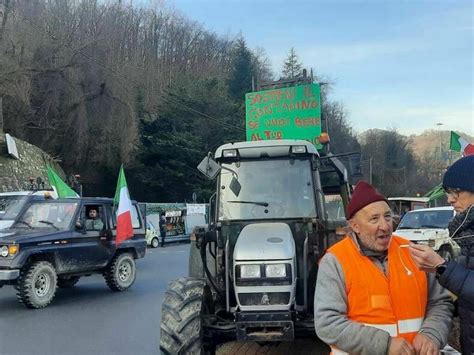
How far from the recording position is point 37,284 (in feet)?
33.4

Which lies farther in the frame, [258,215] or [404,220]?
[404,220]

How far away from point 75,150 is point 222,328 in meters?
34.0

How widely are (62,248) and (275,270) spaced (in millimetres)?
6868

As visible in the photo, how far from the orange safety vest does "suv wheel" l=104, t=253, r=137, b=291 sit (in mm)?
9770

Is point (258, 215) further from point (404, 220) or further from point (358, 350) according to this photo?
point (404, 220)

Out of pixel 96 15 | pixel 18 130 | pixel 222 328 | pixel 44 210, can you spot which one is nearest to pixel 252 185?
pixel 222 328

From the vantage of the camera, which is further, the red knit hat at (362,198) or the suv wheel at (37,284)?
the suv wheel at (37,284)

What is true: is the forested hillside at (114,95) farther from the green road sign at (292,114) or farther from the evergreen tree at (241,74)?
the green road sign at (292,114)

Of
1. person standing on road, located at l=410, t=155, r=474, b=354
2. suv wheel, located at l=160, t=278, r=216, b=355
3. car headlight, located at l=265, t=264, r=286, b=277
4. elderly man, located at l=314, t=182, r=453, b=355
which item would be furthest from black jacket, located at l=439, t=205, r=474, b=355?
suv wheel, located at l=160, t=278, r=216, b=355

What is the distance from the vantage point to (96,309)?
10.1 meters

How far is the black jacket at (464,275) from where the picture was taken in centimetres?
262

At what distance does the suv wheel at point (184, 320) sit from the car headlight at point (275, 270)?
0.66 meters

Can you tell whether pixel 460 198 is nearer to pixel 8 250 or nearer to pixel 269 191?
pixel 269 191

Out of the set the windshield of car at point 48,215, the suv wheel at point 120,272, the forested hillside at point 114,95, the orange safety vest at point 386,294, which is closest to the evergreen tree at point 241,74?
the forested hillside at point 114,95
